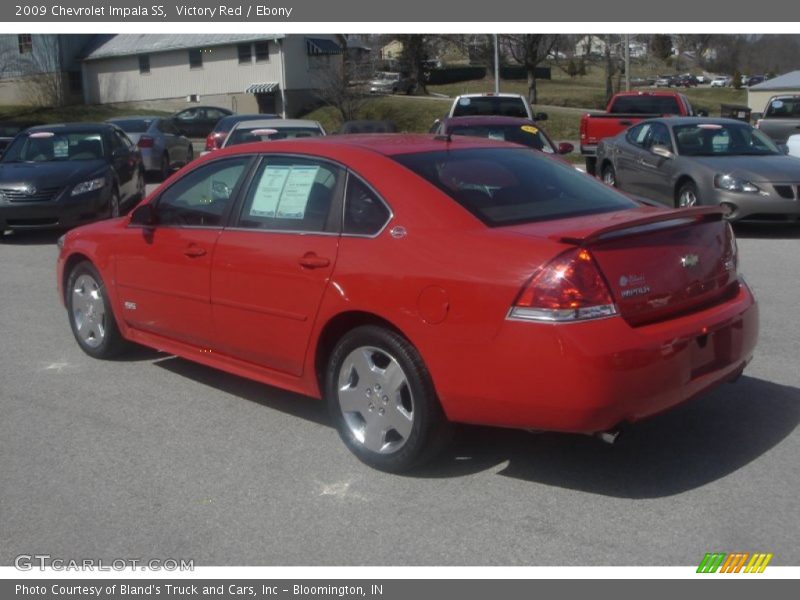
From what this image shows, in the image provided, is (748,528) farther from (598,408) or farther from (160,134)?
(160,134)

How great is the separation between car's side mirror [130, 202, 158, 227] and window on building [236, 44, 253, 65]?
152 feet

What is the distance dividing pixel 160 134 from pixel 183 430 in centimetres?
1838

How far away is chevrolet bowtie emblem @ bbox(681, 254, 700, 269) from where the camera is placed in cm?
480

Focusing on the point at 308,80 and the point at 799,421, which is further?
the point at 308,80

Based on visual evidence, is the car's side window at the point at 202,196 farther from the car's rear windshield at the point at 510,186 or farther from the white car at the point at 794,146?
the white car at the point at 794,146

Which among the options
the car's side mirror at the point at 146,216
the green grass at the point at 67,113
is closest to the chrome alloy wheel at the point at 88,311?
the car's side mirror at the point at 146,216

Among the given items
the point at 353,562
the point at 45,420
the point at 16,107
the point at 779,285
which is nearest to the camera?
the point at 353,562

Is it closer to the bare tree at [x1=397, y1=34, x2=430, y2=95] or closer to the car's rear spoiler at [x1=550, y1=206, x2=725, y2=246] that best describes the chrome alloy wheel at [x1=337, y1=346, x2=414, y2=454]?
the car's rear spoiler at [x1=550, y1=206, x2=725, y2=246]

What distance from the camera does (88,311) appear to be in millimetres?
7375

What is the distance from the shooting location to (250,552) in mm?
4293

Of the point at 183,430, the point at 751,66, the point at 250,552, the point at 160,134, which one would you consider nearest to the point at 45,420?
the point at 183,430

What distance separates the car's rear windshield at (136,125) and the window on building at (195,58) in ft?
99.3

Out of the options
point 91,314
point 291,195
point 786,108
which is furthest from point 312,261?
point 786,108

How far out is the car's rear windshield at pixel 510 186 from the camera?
5.08m
